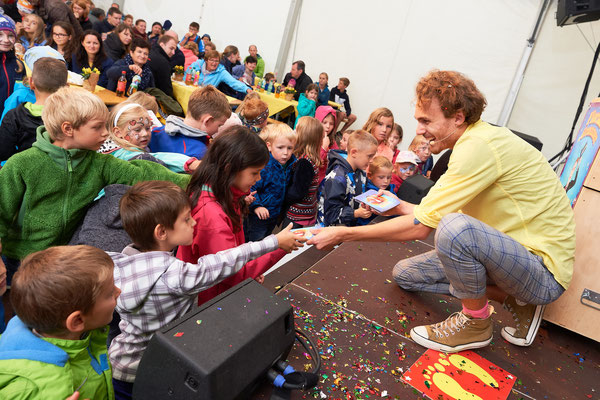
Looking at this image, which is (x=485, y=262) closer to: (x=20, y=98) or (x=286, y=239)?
(x=286, y=239)

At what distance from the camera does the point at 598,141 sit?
2.42 m

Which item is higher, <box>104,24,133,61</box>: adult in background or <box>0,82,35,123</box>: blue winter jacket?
<box>104,24,133,61</box>: adult in background

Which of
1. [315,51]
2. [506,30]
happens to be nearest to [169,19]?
[315,51]

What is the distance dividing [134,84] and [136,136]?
3.00 meters

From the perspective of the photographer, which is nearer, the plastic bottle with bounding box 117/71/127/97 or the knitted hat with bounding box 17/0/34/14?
the plastic bottle with bounding box 117/71/127/97

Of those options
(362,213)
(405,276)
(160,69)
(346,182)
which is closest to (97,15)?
(160,69)

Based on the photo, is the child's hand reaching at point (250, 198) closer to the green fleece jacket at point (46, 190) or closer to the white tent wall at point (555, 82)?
the green fleece jacket at point (46, 190)

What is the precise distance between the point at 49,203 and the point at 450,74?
2052mm

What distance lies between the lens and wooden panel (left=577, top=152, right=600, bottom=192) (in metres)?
2.37

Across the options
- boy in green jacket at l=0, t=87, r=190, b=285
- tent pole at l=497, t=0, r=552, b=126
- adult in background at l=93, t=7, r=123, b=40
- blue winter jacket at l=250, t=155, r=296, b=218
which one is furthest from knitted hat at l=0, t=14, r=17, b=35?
tent pole at l=497, t=0, r=552, b=126

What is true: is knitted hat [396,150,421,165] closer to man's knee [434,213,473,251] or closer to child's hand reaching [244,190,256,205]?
child's hand reaching [244,190,256,205]

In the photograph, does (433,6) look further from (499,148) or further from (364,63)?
(499,148)

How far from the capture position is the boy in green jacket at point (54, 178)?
1.81 meters

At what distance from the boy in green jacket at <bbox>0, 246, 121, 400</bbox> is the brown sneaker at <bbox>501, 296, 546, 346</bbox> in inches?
81.8
